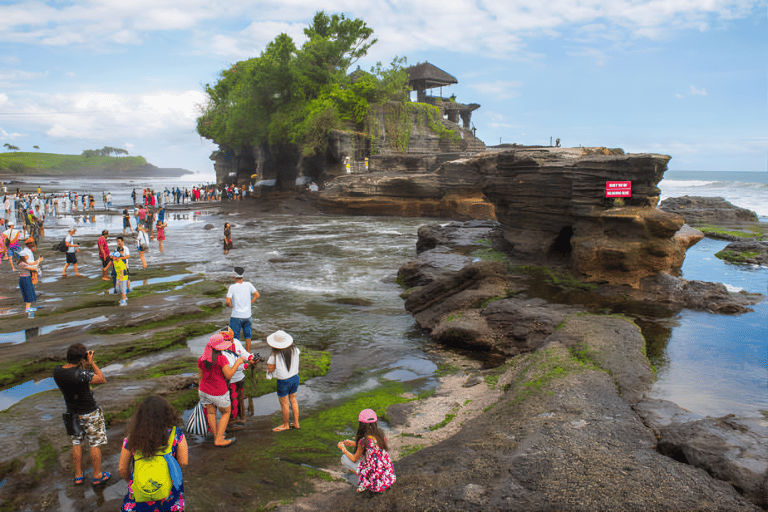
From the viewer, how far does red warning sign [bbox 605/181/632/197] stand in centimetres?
1484

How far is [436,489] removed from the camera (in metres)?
4.86

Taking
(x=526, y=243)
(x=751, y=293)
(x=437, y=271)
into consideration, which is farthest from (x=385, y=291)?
(x=751, y=293)

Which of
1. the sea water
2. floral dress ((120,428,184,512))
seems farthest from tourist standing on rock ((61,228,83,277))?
floral dress ((120,428,184,512))

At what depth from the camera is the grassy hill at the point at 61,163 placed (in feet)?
427

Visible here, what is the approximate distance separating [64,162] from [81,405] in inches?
7482

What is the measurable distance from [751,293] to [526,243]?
23.6 feet

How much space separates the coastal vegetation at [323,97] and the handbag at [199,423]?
1570 inches

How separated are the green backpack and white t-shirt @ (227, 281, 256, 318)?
590 centimetres

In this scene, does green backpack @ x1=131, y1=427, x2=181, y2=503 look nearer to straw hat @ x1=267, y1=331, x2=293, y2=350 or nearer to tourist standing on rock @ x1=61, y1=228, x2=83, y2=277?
straw hat @ x1=267, y1=331, x2=293, y2=350

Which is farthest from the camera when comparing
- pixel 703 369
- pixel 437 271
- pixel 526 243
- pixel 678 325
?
pixel 526 243

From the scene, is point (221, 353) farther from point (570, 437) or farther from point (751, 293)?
point (751, 293)

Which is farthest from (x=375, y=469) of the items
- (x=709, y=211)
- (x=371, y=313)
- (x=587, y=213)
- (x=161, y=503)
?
(x=709, y=211)

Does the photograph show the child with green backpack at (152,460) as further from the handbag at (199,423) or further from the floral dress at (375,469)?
the handbag at (199,423)

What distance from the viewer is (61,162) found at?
160m
